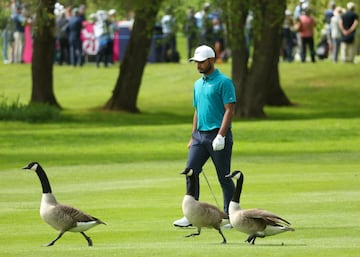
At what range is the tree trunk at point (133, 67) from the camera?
46.7 m

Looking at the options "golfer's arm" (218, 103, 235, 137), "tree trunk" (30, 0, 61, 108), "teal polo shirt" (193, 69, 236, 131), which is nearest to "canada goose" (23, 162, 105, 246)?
"golfer's arm" (218, 103, 235, 137)

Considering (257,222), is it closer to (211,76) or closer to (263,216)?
(263,216)

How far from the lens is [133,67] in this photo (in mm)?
47312

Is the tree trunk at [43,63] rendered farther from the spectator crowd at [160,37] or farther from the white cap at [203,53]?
the white cap at [203,53]

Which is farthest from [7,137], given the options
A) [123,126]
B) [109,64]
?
[109,64]

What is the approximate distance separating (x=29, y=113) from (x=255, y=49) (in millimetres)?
7551

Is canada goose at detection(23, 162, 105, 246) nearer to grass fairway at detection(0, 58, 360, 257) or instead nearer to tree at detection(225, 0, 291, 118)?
grass fairway at detection(0, 58, 360, 257)

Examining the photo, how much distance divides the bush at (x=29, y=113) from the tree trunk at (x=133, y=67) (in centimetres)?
348

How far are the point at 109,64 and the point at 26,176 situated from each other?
3921 centimetres

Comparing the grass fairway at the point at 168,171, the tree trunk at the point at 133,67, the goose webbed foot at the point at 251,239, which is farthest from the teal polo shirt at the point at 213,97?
the tree trunk at the point at 133,67

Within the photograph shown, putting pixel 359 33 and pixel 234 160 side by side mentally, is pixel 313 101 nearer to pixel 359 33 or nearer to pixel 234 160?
pixel 359 33

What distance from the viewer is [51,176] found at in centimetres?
2531

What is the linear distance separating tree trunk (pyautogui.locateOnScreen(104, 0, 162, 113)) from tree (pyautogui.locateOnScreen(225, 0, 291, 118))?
2.96 metres

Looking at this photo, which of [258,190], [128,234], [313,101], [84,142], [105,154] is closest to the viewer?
[128,234]
